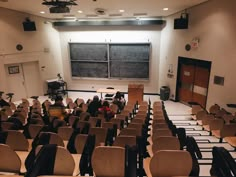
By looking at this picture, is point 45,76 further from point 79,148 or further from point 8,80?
point 79,148

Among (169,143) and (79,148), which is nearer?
(169,143)

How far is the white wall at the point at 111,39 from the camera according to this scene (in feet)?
35.3

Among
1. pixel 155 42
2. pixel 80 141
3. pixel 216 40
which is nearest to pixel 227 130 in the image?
pixel 80 141

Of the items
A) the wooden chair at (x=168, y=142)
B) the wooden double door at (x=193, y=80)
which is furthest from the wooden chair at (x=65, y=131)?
the wooden double door at (x=193, y=80)

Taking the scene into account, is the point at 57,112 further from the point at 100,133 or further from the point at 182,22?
the point at 182,22

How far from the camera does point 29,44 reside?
400 inches

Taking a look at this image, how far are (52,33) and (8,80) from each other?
3.59 metres

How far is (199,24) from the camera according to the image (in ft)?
26.8

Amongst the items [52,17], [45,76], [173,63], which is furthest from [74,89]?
[173,63]

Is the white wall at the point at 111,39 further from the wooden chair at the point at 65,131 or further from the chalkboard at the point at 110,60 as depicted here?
the wooden chair at the point at 65,131

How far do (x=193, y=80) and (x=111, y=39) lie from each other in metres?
5.02

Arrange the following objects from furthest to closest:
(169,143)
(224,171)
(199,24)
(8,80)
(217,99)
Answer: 1. (8,80)
2. (199,24)
3. (217,99)
4. (169,143)
5. (224,171)

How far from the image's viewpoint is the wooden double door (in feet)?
27.9

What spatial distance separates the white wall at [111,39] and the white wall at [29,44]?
0.54m
